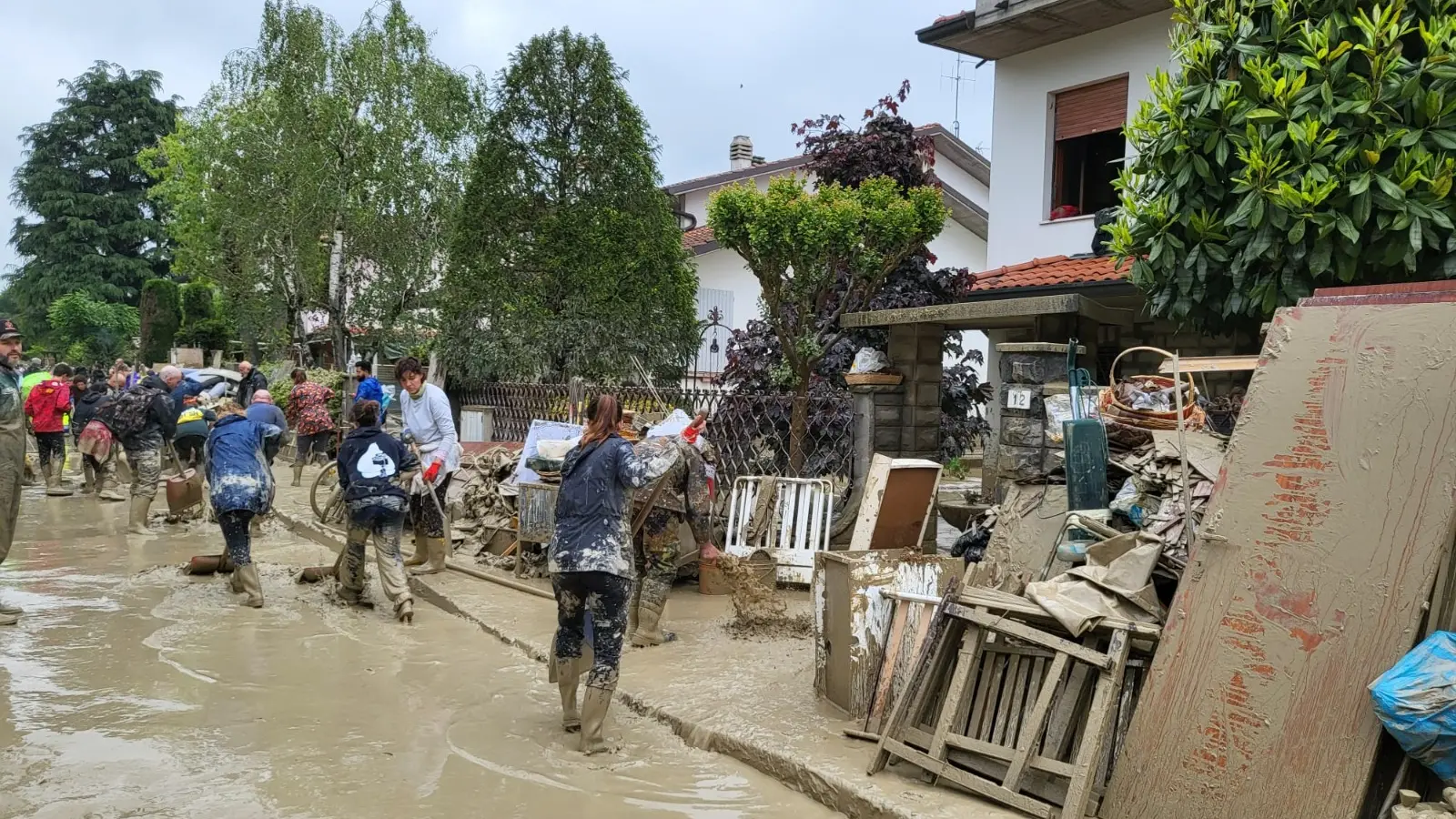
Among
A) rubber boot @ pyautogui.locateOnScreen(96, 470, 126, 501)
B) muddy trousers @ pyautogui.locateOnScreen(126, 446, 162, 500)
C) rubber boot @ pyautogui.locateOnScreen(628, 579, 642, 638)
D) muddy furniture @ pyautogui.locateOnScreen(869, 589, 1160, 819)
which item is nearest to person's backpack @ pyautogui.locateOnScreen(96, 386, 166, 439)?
muddy trousers @ pyautogui.locateOnScreen(126, 446, 162, 500)

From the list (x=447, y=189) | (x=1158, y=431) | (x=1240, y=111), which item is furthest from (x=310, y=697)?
(x=447, y=189)

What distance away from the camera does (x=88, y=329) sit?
37750 millimetres

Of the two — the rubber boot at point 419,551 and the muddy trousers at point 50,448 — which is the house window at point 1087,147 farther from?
the muddy trousers at point 50,448

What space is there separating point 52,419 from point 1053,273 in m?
13.4

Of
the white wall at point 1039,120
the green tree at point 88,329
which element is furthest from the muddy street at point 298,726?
the green tree at point 88,329

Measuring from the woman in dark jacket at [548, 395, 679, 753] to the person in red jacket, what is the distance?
39.5 ft

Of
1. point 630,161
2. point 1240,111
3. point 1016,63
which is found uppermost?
point 1016,63

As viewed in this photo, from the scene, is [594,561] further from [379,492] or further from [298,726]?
[379,492]

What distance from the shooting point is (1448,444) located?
368 centimetres

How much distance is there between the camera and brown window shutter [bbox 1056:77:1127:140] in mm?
12548

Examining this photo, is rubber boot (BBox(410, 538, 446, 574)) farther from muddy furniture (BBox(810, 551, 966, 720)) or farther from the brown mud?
muddy furniture (BBox(810, 551, 966, 720))

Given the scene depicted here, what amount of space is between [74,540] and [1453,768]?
38.8 feet

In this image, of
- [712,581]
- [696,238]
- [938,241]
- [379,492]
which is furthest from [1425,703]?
[696,238]

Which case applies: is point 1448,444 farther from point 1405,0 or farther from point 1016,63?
point 1016,63
